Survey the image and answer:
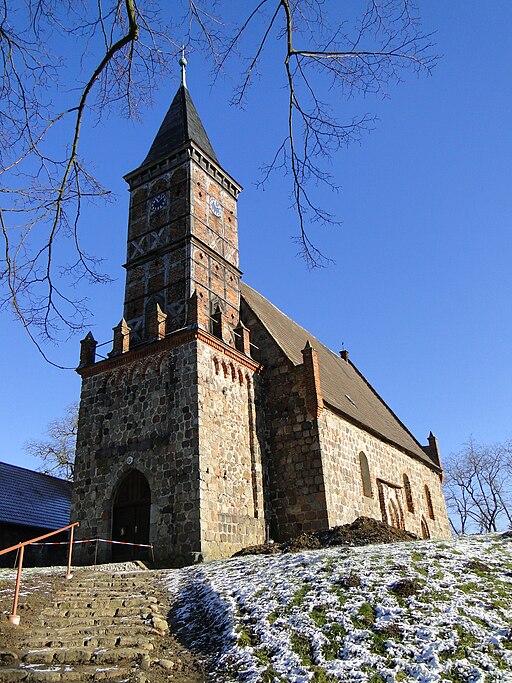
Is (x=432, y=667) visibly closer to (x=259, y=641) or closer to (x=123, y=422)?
(x=259, y=641)

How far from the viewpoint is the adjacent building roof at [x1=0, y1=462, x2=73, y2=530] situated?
22266 millimetres

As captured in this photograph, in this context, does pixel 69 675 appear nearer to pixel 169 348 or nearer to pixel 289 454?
pixel 169 348

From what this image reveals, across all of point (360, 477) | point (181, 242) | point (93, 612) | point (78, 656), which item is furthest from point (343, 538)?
point (181, 242)

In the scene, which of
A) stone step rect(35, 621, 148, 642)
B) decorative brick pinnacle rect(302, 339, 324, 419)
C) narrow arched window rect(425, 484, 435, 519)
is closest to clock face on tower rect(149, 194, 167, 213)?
decorative brick pinnacle rect(302, 339, 324, 419)

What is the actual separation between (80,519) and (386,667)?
1373cm

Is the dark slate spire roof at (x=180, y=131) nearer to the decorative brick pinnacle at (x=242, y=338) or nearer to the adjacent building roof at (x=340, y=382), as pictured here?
the adjacent building roof at (x=340, y=382)

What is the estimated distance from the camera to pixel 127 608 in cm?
970

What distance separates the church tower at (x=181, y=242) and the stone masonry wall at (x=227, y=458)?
1421 mm

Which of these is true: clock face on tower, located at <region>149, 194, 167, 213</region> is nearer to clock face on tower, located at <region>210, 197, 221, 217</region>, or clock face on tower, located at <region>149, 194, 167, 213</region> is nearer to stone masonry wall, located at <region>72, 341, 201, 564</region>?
clock face on tower, located at <region>210, 197, 221, 217</region>

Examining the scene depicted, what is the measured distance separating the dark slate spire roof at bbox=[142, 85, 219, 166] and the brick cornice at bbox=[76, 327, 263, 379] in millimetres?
8177

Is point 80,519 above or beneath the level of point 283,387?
beneath

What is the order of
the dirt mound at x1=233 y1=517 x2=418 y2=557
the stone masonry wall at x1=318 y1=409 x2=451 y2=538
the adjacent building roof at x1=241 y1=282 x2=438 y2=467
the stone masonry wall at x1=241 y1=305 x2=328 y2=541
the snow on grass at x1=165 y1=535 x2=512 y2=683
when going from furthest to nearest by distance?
1. the adjacent building roof at x1=241 y1=282 x2=438 y2=467
2. the stone masonry wall at x1=318 y1=409 x2=451 y2=538
3. the stone masonry wall at x1=241 y1=305 x2=328 y2=541
4. the dirt mound at x1=233 y1=517 x2=418 y2=557
5. the snow on grass at x1=165 y1=535 x2=512 y2=683

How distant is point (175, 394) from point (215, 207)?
8264 mm

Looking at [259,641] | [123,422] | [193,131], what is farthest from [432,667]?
[193,131]
